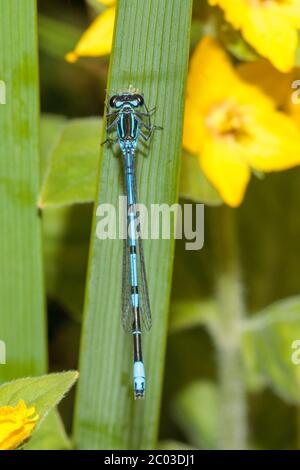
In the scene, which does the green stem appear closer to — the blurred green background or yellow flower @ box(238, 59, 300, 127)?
the blurred green background

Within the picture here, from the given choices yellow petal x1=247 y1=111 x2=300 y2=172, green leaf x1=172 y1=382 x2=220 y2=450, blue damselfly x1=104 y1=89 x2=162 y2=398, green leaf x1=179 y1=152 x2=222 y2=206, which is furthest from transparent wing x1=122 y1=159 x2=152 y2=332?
green leaf x1=172 y1=382 x2=220 y2=450

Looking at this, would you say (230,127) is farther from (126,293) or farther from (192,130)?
(126,293)

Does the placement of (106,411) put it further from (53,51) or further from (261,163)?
(53,51)

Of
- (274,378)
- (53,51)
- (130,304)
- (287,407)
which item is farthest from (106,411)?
(53,51)

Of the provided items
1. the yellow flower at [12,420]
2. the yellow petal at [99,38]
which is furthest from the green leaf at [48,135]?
the yellow flower at [12,420]

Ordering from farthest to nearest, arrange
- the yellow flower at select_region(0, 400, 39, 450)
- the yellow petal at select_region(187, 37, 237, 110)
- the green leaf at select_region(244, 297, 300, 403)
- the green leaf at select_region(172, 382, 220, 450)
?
the green leaf at select_region(172, 382, 220, 450), the green leaf at select_region(244, 297, 300, 403), the yellow petal at select_region(187, 37, 237, 110), the yellow flower at select_region(0, 400, 39, 450)

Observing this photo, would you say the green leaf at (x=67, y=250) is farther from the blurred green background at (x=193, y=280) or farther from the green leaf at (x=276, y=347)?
the green leaf at (x=276, y=347)
